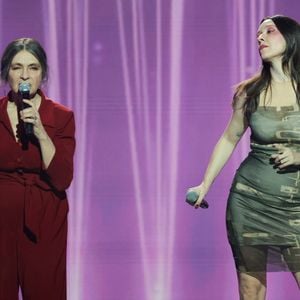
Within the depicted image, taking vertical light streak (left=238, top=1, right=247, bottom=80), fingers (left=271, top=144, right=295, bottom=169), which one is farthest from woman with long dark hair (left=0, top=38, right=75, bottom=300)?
vertical light streak (left=238, top=1, right=247, bottom=80)

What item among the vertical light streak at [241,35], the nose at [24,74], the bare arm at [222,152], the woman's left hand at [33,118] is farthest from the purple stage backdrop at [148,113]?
the woman's left hand at [33,118]

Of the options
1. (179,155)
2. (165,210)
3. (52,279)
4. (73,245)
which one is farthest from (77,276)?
(52,279)

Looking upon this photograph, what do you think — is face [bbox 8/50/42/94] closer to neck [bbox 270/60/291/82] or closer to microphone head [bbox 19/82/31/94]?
microphone head [bbox 19/82/31/94]

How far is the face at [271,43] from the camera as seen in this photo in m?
2.49

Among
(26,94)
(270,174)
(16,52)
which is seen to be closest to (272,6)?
(270,174)

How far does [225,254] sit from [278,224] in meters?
0.91

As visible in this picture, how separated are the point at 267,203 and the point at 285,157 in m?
0.16

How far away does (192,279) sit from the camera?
3330 millimetres

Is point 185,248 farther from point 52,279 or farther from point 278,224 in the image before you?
point 52,279

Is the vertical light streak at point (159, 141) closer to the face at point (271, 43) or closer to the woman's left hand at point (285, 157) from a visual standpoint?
the face at point (271, 43)

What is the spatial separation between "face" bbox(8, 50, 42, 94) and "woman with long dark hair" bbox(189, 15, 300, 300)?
668 mm

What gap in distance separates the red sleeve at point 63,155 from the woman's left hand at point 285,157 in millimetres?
645

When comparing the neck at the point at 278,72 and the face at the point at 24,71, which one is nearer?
the face at the point at 24,71

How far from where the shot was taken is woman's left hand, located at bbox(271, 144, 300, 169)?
2381mm
